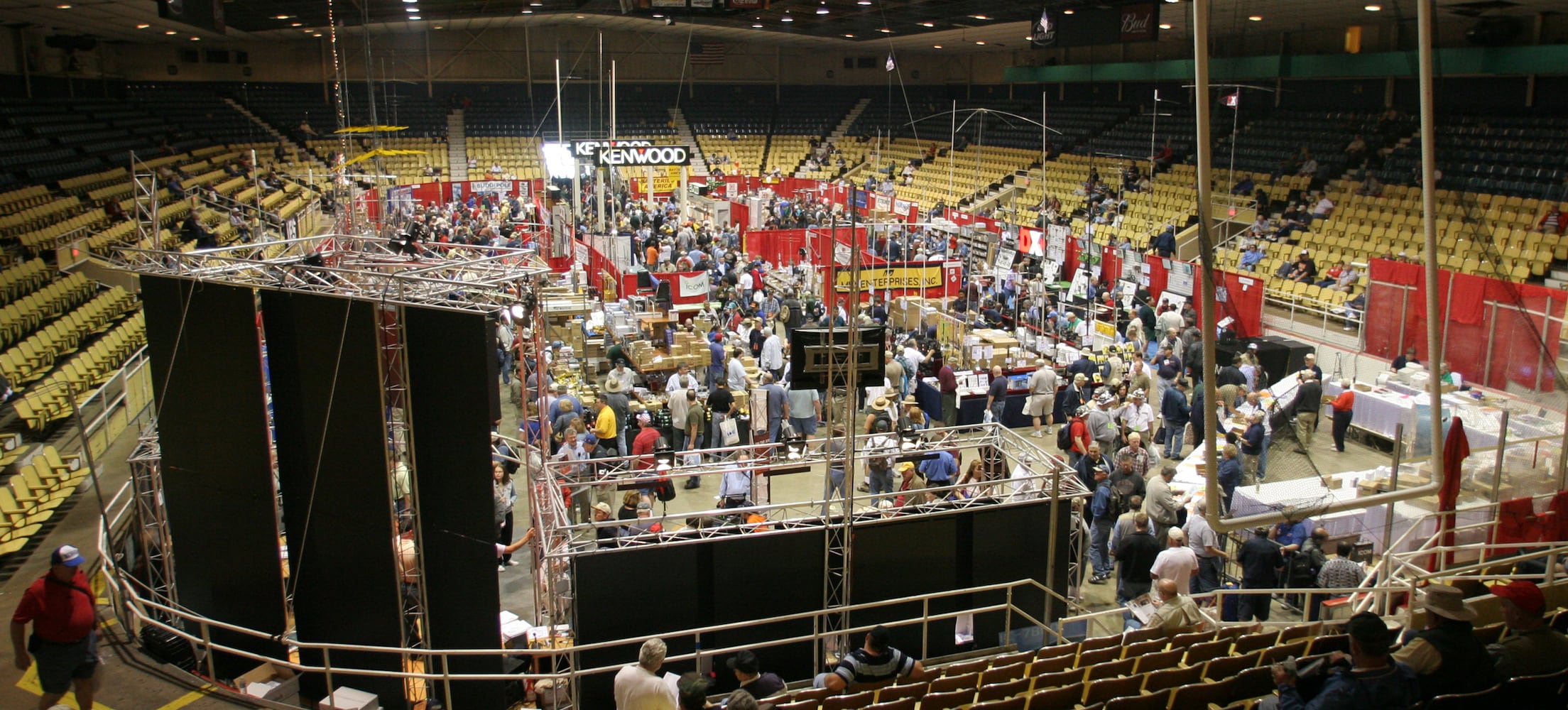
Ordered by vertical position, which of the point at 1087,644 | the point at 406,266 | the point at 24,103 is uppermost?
the point at 24,103

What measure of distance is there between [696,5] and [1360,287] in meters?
13.2

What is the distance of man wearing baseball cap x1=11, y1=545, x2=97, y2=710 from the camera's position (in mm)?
6887

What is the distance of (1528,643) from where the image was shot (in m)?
5.77

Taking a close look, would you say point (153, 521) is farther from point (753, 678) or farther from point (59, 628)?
point (753, 678)

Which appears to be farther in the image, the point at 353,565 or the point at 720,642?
the point at 720,642

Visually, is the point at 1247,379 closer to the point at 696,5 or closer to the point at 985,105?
the point at 696,5

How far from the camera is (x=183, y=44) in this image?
37906 mm

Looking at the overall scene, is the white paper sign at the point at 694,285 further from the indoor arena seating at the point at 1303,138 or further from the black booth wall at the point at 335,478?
the indoor arena seating at the point at 1303,138

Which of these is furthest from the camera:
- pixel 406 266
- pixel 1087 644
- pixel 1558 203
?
pixel 1558 203

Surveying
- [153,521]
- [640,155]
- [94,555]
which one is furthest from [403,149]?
[153,521]

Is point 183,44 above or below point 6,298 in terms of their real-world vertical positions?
above

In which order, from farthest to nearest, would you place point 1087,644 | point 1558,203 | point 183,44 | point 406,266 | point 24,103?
point 183,44 < point 24,103 < point 1558,203 < point 406,266 < point 1087,644

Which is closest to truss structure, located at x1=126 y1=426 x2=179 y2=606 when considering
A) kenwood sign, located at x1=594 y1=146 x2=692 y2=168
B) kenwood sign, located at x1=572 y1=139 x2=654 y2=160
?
kenwood sign, located at x1=594 y1=146 x2=692 y2=168

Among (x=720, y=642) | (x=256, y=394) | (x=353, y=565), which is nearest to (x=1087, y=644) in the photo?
(x=720, y=642)
